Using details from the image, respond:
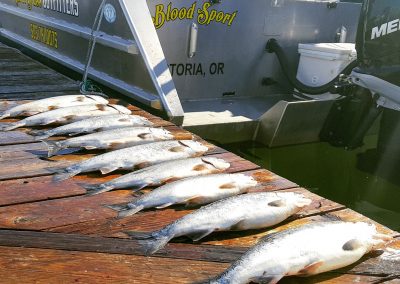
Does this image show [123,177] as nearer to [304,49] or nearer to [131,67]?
[131,67]

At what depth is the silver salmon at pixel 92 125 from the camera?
4.11 meters

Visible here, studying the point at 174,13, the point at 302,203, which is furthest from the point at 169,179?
the point at 174,13

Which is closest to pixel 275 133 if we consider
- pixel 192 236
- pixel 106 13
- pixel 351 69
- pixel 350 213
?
pixel 351 69

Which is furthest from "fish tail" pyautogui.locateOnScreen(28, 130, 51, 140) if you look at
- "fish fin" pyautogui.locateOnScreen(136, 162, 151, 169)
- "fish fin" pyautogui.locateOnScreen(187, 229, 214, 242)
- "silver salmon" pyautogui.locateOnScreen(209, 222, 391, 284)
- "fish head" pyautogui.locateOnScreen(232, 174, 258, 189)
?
"silver salmon" pyautogui.locateOnScreen(209, 222, 391, 284)

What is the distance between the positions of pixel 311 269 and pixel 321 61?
17.5 feet

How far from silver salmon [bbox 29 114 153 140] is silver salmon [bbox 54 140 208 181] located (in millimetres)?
662

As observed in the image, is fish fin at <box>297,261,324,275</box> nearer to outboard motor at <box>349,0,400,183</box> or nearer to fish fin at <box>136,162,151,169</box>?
fish fin at <box>136,162,151,169</box>

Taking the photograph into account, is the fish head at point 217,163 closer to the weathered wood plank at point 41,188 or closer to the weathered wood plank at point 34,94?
the weathered wood plank at point 41,188

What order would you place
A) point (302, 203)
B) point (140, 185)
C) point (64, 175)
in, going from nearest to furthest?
point (302, 203)
point (140, 185)
point (64, 175)

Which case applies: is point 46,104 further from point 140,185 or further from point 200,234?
point 200,234

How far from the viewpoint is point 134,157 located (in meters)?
3.49

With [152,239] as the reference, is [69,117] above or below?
above

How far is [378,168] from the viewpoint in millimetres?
6512

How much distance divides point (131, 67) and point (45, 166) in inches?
→ 96.4
